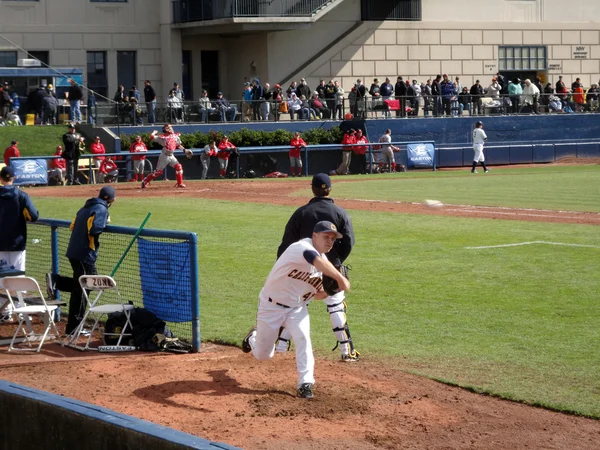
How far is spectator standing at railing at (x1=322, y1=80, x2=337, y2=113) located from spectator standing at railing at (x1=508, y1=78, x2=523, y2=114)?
32.0ft

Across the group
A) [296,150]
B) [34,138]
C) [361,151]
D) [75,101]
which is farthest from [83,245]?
[75,101]

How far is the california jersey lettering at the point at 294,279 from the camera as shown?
8664 millimetres

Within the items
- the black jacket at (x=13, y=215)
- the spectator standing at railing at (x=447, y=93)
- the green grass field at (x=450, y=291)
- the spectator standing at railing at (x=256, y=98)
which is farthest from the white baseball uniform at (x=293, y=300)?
the spectator standing at railing at (x=447, y=93)

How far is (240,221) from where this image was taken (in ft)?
77.0

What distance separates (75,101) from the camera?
4259 centimetres

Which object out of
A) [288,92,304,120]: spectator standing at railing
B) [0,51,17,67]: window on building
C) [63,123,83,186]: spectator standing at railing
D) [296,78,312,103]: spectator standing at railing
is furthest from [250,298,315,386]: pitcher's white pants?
[296,78,312,103]: spectator standing at railing

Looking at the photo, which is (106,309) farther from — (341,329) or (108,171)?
(108,171)

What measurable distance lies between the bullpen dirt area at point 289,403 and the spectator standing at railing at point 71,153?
23978 millimetres

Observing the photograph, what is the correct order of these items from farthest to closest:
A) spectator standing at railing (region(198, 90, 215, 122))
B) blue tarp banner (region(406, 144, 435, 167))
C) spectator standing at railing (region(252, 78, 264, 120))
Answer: spectator standing at railing (region(252, 78, 264, 120)), blue tarp banner (region(406, 144, 435, 167)), spectator standing at railing (region(198, 90, 215, 122))

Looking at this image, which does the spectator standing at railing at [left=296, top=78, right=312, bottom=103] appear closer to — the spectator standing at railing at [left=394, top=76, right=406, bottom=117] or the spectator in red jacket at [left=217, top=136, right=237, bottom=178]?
the spectator standing at railing at [left=394, top=76, right=406, bottom=117]

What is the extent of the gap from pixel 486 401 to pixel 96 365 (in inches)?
165

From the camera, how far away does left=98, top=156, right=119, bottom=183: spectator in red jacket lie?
1449 inches

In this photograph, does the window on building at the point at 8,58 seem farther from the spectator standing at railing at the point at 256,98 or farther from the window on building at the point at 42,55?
the spectator standing at railing at the point at 256,98

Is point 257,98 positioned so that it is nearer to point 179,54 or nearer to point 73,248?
point 179,54
